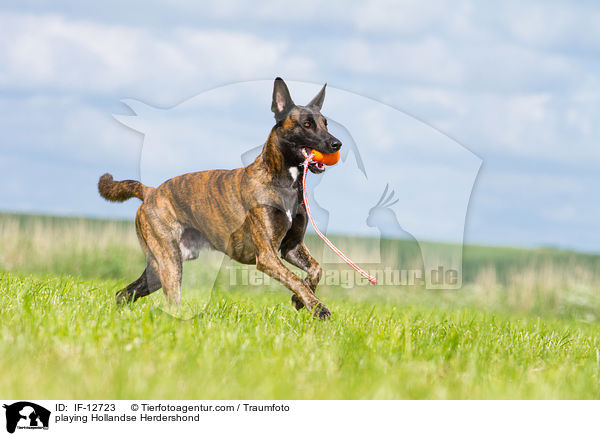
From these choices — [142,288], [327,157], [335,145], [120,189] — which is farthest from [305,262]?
[120,189]

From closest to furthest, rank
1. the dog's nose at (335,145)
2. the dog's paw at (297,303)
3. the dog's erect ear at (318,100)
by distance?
the dog's nose at (335,145) < the dog's erect ear at (318,100) < the dog's paw at (297,303)

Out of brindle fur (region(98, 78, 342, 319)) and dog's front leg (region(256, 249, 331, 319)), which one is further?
brindle fur (region(98, 78, 342, 319))

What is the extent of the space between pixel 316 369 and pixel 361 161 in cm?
311

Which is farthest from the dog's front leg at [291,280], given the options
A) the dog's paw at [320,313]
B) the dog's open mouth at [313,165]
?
the dog's open mouth at [313,165]

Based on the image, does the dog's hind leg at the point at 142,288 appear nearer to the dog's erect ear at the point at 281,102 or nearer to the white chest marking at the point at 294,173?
the white chest marking at the point at 294,173

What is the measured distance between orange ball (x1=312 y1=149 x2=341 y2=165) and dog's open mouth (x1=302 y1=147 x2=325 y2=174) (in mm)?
38

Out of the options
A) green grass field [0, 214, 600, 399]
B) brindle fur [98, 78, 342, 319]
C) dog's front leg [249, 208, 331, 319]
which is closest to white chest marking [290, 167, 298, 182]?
brindle fur [98, 78, 342, 319]

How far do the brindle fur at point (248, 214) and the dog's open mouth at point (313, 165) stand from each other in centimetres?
2

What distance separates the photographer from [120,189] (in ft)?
23.6

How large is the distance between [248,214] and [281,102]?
1.25 metres

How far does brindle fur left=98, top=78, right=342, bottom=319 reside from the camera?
6.12 metres

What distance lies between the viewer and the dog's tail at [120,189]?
7160mm

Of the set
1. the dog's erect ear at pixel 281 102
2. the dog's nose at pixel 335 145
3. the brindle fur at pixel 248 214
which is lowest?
the brindle fur at pixel 248 214

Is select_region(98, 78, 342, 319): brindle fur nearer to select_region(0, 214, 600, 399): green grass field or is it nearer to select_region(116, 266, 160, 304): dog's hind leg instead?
select_region(116, 266, 160, 304): dog's hind leg
